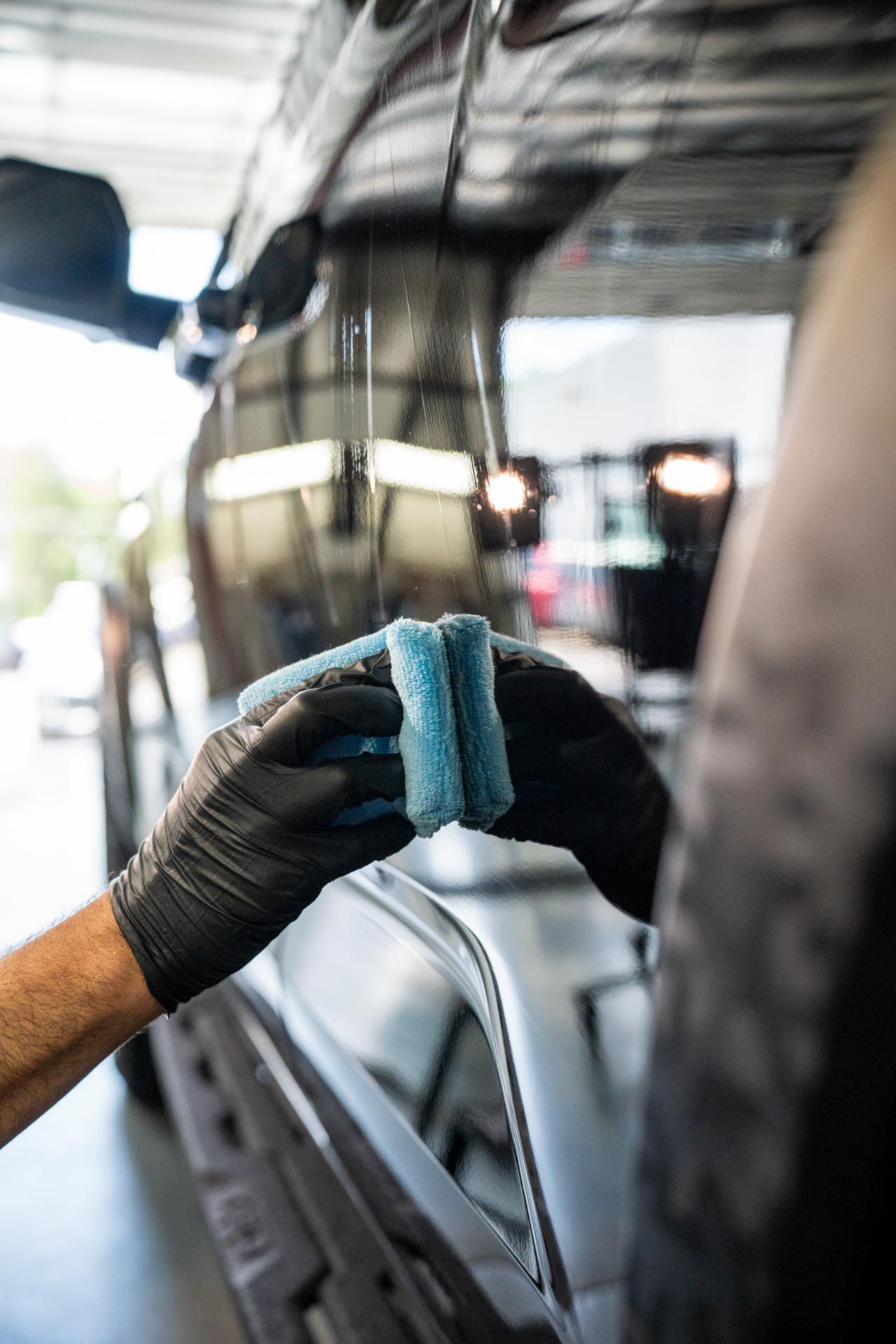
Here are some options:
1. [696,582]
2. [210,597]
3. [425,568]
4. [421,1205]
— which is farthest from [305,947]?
[696,582]

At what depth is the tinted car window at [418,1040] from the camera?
0.82 metres

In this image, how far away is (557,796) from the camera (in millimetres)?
728

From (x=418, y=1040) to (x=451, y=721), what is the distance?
38 cm

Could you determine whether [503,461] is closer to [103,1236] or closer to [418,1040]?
[418,1040]

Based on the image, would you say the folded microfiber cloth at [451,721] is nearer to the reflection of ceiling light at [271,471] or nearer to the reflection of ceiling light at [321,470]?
the reflection of ceiling light at [321,470]

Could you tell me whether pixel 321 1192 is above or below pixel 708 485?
below

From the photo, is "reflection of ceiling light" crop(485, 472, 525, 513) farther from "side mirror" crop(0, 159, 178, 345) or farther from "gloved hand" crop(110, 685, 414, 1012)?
"side mirror" crop(0, 159, 178, 345)

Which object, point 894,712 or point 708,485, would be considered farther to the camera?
point 708,485

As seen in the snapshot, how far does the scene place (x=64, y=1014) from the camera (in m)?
1.03

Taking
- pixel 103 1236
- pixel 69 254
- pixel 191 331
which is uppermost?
pixel 69 254

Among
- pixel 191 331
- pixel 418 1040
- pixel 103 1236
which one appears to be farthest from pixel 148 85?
pixel 418 1040

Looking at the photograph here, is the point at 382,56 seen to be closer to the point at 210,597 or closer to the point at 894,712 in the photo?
the point at 210,597

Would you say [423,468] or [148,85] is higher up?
[148,85]

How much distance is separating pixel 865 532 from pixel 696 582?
0.23 m
